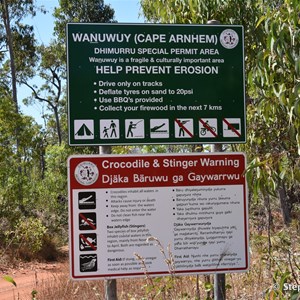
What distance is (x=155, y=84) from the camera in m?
3.08

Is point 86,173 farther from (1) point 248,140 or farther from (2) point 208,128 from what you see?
(1) point 248,140

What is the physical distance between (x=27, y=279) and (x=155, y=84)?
7885 millimetres

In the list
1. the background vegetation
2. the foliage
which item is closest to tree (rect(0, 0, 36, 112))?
the background vegetation

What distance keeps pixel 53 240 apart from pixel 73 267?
36.7 feet

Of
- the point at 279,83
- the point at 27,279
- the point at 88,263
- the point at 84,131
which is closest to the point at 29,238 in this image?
the point at 27,279

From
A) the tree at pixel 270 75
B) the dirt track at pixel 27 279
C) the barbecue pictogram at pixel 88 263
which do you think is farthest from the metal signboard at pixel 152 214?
the dirt track at pixel 27 279

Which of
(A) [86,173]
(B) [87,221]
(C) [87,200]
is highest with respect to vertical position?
(A) [86,173]

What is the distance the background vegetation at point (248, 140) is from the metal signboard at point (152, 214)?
259 mm

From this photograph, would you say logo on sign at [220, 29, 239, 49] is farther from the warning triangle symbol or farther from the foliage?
the foliage

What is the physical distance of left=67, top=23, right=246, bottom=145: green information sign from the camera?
3027 mm

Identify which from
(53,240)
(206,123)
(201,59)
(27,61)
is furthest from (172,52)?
(27,61)

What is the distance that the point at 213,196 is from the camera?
309 centimetres

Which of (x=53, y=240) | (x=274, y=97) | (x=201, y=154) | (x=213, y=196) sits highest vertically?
(x=274, y=97)

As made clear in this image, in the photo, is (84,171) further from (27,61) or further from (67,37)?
(27,61)
